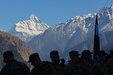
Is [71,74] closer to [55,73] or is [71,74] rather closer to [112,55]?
[55,73]

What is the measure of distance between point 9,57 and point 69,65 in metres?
1.93

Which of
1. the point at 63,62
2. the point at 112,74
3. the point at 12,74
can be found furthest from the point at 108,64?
the point at 12,74

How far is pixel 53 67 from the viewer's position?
550 inches

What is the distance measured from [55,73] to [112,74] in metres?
2.60

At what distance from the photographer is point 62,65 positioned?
14.6 metres

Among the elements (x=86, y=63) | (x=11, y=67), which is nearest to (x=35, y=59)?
(x=11, y=67)

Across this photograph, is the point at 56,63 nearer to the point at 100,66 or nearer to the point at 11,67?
the point at 100,66

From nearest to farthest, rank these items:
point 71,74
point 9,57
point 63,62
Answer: point 9,57, point 71,74, point 63,62

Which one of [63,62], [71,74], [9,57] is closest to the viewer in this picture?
[9,57]

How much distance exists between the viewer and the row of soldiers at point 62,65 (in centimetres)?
1277

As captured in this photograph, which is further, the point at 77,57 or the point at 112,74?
the point at 112,74

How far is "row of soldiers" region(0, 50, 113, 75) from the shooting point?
1277cm

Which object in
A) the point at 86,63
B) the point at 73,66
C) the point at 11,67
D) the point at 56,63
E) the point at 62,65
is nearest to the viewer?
the point at 11,67

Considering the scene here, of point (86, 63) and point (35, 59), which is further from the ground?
point (35, 59)
